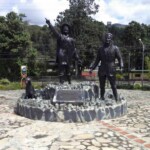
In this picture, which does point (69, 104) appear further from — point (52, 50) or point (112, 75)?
point (52, 50)

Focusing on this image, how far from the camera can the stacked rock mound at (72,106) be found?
9.52 meters

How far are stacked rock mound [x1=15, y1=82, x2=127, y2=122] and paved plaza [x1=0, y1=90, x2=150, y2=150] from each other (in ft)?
0.81

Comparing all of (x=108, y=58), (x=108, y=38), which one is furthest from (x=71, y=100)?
(x=108, y=38)

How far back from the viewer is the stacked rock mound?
952cm

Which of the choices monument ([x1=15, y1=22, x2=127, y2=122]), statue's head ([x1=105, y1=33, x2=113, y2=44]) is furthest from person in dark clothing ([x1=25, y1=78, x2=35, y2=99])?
statue's head ([x1=105, y1=33, x2=113, y2=44])

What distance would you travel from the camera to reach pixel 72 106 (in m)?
9.98

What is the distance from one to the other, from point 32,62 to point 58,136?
2956cm

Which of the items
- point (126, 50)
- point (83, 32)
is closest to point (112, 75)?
point (83, 32)

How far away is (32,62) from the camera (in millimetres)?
36938

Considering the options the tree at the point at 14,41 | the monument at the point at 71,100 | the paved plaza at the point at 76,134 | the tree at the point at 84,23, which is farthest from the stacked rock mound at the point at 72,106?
the tree at the point at 84,23

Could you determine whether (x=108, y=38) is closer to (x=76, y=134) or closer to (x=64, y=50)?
(x=64, y=50)

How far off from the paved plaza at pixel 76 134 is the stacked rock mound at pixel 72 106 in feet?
0.81

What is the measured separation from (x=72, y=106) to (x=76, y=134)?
2.00 metres

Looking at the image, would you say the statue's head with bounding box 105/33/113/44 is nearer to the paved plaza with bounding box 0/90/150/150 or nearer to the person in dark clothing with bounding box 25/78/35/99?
the paved plaza with bounding box 0/90/150/150
